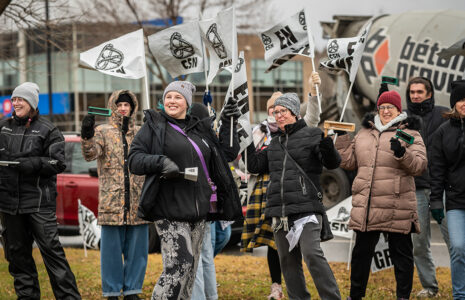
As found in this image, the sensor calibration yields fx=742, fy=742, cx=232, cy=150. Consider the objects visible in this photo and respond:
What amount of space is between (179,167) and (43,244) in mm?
1810

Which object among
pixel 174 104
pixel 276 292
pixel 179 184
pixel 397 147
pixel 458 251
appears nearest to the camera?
pixel 179 184

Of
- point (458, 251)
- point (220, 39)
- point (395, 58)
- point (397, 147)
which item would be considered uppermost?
point (395, 58)

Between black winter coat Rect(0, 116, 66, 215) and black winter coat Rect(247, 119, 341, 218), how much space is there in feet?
6.22

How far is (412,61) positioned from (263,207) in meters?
6.91

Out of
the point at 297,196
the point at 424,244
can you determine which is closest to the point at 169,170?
the point at 297,196

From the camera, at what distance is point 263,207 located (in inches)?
286

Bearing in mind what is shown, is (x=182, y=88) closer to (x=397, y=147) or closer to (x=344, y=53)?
(x=397, y=147)

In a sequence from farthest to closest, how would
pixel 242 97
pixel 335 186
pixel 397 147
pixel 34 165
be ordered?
1. pixel 335 186
2. pixel 242 97
3. pixel 34 165
4. pixel 397 147

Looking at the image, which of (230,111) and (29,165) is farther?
(29,165)

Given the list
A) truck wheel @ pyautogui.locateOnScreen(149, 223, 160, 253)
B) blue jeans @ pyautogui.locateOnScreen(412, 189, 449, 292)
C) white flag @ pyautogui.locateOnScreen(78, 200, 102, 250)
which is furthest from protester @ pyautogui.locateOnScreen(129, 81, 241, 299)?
truck wheel @ pyautogui.locateOnScreen(149, 223, 160, 253)

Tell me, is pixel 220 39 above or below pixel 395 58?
below

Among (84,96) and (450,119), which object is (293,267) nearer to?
(450,119)

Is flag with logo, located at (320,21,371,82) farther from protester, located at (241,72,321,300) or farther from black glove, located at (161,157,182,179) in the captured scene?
black glove, located at (161,157,182,179)

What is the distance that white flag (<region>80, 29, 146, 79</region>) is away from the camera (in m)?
7.20
